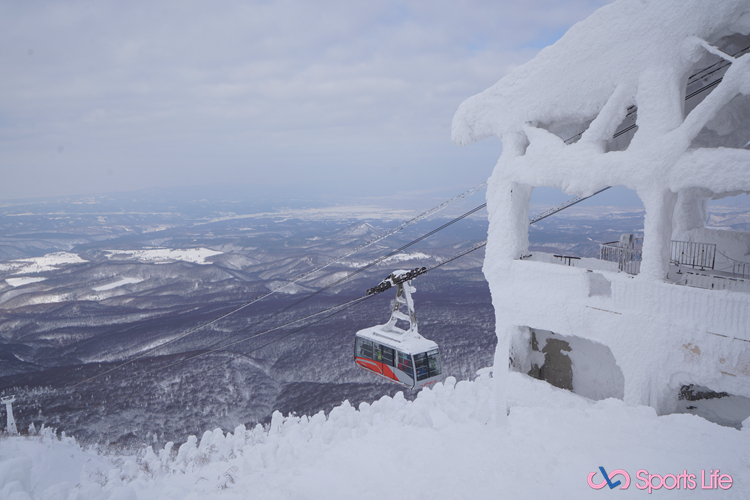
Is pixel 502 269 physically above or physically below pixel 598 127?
below

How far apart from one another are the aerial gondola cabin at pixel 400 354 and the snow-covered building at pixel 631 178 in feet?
20.1

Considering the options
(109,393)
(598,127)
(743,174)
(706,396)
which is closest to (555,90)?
(598,127)

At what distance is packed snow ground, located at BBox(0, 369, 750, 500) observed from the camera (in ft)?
23.9

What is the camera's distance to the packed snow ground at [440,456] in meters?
7.28

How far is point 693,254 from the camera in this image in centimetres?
1188

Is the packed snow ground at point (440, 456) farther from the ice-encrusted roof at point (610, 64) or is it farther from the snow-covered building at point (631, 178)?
the ice-encrusted roof at point (610, 64)

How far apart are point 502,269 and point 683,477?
216 inches

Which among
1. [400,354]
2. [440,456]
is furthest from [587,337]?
[400,354]

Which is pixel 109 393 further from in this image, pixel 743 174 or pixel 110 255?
pixel 110 255

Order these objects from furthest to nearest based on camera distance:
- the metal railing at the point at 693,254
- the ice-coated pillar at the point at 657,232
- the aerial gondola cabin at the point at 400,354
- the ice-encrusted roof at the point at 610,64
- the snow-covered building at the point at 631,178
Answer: the aerial gondola cabin at the point at 400,354, the metal railing at the point at 693,254, the ice-coated pillar at the point at 657,232, the ice-encrusted roof at the point at 610,64, the snow-covered building at the point at 631,178

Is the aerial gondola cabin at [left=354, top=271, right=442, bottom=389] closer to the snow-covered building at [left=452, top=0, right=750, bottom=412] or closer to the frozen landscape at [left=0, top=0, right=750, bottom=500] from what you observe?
the frozen landscape at [left=0, top=0, right=750, bottom=500]

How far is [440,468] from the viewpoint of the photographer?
9484 mm

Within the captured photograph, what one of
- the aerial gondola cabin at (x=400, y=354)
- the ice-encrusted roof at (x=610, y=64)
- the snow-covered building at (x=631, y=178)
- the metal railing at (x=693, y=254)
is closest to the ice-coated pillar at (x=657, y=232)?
the snow-covered building at (x=631, y=178)

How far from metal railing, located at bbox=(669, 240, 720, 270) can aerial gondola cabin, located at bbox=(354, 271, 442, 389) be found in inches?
358
